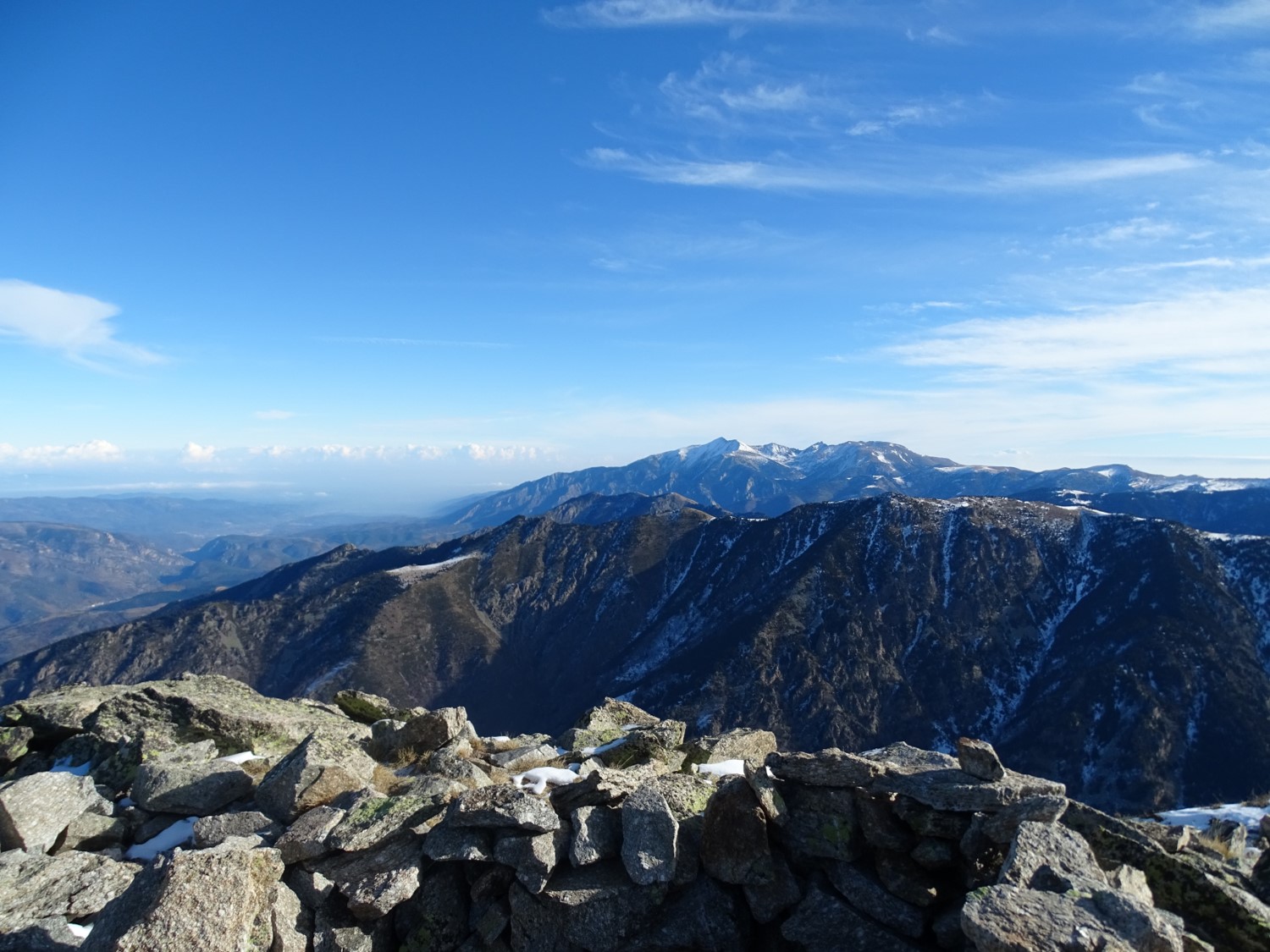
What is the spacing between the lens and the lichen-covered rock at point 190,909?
9.45m

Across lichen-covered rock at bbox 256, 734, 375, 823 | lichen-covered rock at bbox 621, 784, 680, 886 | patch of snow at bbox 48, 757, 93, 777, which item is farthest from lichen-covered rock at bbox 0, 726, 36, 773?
lichen-covered rock at bbox 621, 784, 680, 886

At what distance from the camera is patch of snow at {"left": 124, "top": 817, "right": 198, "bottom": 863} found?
14.0m

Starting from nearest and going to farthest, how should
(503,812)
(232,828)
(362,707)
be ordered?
(503,812), (232,828), (362,707)

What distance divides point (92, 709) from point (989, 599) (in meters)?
209

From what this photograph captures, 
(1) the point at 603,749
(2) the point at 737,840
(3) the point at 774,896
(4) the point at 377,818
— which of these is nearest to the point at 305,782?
(4) the point at 377,818

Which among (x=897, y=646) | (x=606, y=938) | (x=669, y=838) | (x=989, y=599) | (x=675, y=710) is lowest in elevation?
(x=675, y=710)

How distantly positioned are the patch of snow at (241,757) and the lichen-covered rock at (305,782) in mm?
2635

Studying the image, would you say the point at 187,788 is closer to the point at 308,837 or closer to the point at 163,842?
the point at 163,842

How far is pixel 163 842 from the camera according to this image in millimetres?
14258

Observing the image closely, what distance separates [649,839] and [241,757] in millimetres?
13008

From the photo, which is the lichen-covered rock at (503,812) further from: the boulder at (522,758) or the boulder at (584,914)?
the boulder at (522,758)

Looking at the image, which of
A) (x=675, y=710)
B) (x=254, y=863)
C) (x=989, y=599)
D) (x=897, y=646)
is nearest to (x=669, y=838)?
(x=254, y=863)

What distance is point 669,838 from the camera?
12367 mm

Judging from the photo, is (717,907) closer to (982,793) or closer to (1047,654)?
(982,793)
